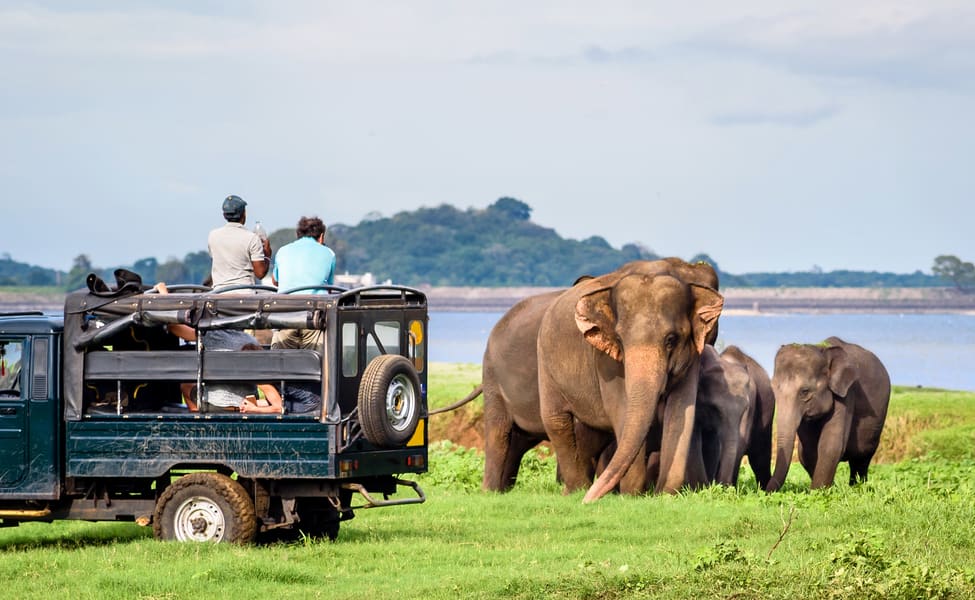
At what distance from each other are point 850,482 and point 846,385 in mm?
1391

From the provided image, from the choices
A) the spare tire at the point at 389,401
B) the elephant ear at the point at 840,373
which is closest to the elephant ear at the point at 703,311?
the spare tire at the point at 389,401

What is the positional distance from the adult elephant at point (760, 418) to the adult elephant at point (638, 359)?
346 cm

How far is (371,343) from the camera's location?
Result: 1462 cm

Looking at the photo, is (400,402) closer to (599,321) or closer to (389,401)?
(389,401)

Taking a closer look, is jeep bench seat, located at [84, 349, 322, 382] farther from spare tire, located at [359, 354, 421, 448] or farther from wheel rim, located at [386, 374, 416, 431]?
wheel rim, located at [386, 374, 416, 431]

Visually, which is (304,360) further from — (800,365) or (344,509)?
(800,365)

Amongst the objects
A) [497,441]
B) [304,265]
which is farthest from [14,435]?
[497,441]

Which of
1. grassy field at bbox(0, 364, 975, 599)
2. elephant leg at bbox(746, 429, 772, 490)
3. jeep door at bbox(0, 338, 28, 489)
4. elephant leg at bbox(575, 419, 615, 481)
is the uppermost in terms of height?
jeep door at bbox(0, 338, 28, 489)

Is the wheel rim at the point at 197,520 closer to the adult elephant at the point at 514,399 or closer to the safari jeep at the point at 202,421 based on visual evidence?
the safari jeep at the point at 202,421

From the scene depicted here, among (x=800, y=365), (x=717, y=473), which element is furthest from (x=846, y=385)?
(x=717, y=473)

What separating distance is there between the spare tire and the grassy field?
979mm

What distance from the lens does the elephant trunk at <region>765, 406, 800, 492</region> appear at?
70.9 feet

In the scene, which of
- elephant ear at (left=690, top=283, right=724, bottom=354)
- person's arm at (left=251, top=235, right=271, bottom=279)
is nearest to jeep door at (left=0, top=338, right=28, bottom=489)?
person's arm at (left=251, top=235, right=271, bottom=279)

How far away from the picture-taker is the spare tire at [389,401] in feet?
44.8
